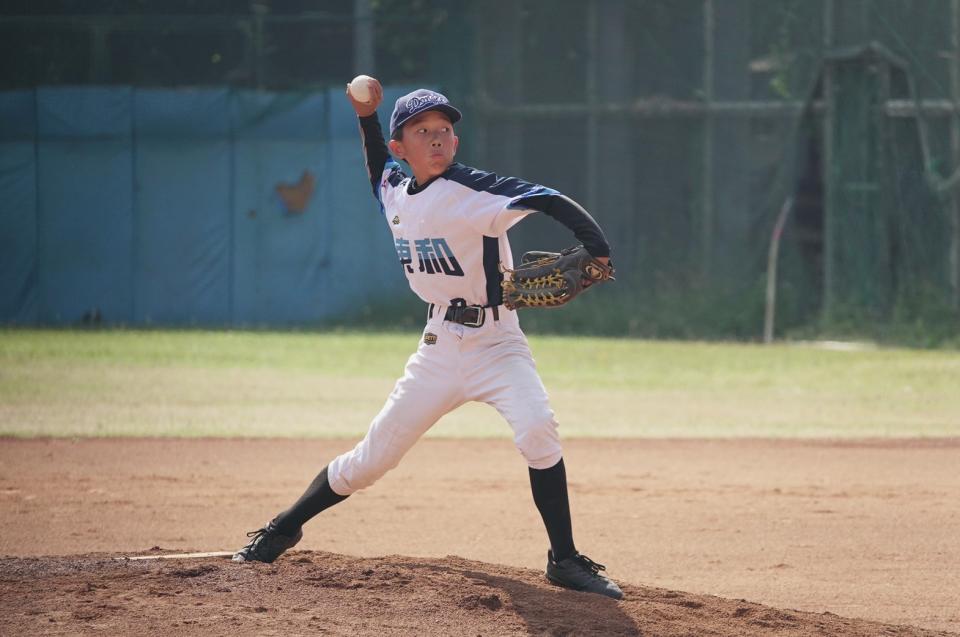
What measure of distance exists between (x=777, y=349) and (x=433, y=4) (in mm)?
7779

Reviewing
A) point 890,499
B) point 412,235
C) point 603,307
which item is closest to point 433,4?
point 603,307

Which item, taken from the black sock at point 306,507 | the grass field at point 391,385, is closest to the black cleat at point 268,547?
the black sock at point 306,507

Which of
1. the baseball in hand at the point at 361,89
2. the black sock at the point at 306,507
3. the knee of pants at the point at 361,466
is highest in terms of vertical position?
the baseball in hand at the point at 361,89

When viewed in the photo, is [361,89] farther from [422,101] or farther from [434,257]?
[434,257]

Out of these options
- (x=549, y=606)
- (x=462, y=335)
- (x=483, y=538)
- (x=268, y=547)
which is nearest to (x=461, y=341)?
(x=462, y=335)

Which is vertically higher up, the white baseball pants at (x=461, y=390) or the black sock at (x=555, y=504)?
the white baseball pants at (x=461, y=390)

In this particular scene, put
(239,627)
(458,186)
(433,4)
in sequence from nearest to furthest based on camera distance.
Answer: (239,627) < (458,186) < (433,4)

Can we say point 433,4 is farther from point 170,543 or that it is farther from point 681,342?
point 170,543

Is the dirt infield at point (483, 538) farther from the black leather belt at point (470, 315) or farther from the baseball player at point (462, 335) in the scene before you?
the black leather belt at point (470, 315)

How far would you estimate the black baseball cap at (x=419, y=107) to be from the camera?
16.6ft

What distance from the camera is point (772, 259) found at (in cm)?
1695

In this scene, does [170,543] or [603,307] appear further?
[603,307]

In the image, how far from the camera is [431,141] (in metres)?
5.09

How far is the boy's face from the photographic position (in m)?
5.08
